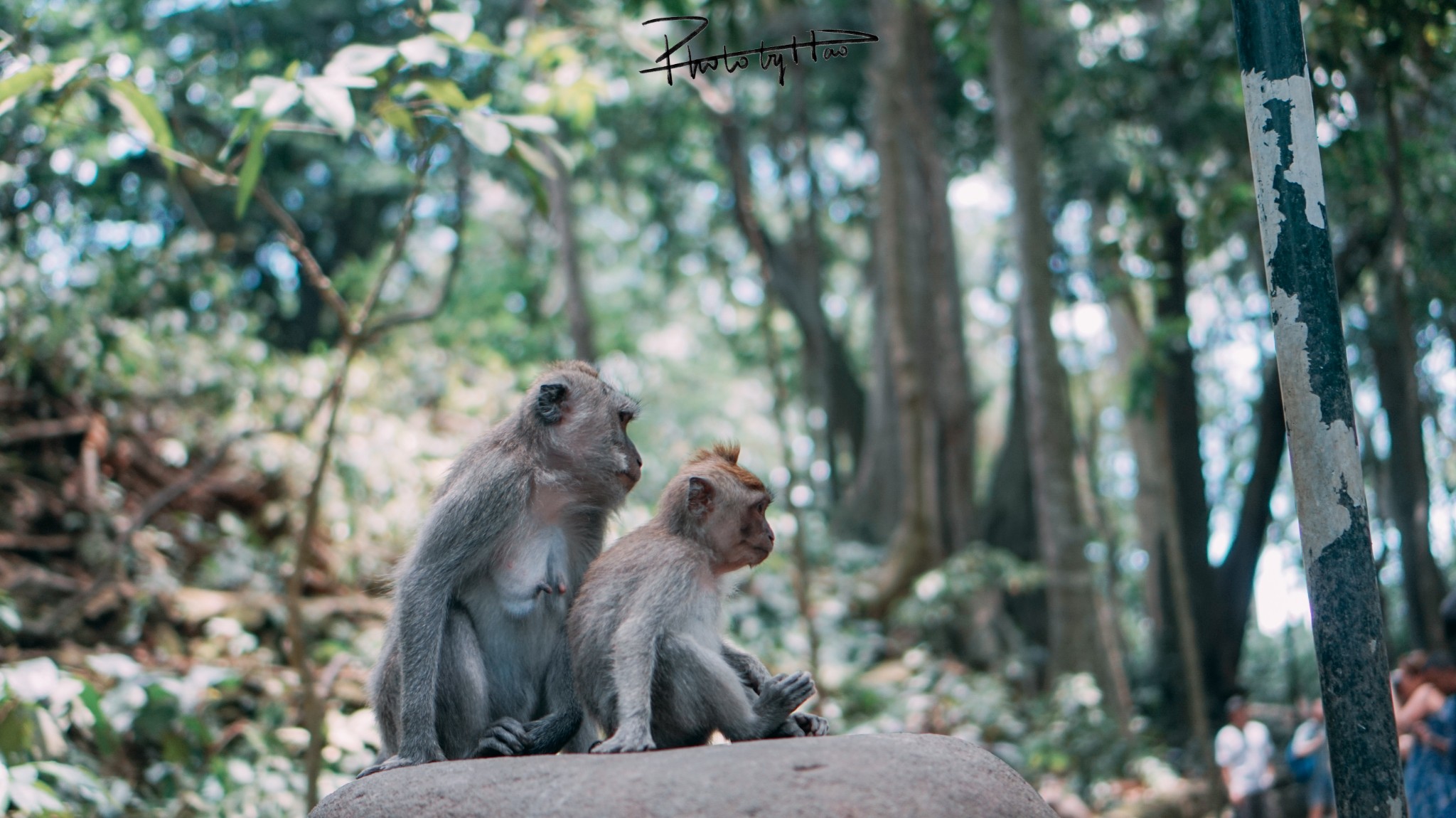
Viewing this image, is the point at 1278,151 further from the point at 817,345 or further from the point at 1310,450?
the point at 817,345

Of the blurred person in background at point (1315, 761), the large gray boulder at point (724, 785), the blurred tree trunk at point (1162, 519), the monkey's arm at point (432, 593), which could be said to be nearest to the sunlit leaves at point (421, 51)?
the monkey's arm at point (432, 593)

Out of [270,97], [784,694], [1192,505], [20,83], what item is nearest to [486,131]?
[270,97]

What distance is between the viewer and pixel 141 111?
4.60 metres

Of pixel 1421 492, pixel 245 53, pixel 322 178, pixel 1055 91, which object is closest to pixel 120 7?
pixel 245 53

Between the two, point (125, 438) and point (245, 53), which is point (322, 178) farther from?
point (125, 438)

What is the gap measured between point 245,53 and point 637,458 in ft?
34.7

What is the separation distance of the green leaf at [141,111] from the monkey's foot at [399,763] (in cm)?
269

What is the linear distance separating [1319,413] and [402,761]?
293 cm

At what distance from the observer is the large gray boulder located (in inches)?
119

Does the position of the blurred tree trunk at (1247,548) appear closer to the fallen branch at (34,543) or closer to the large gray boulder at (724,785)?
the large gray boulder at (724,785)

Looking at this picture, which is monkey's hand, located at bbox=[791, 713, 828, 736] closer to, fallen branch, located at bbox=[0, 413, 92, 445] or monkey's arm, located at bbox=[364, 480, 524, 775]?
monkey's arm, located at bbox=[364, 480, 524, 775]

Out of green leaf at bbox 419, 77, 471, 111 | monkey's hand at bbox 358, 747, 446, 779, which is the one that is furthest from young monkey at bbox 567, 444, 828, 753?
green leaf at bbox 419, 77, 471, 111

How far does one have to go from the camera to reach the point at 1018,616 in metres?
15.4

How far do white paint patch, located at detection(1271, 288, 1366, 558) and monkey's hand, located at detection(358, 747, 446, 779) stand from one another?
106 inches
